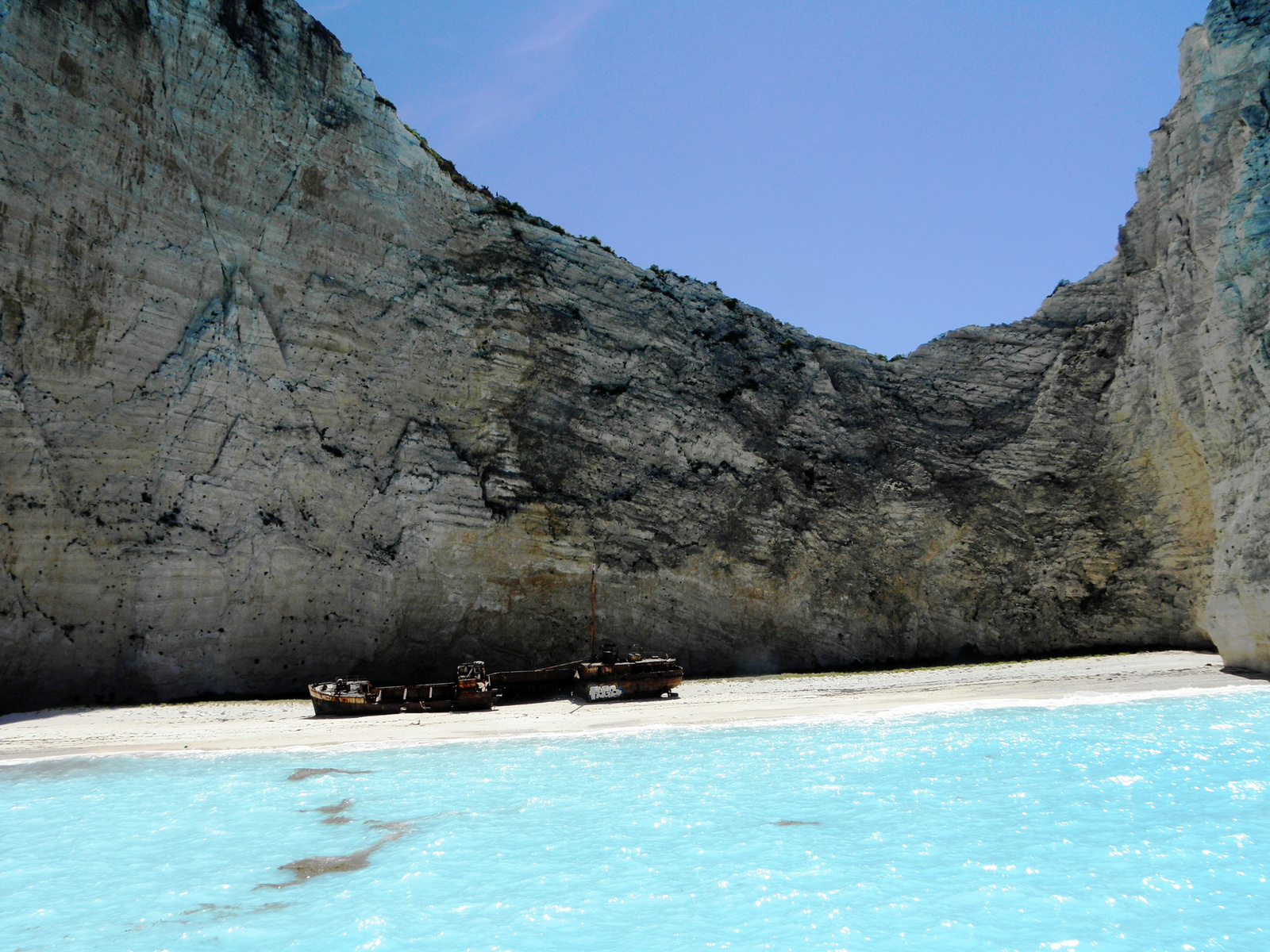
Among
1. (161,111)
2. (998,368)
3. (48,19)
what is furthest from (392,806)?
(998,368)

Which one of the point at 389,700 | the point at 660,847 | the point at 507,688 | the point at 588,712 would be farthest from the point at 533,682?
the point at 660,847

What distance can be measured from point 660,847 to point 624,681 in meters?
14.5

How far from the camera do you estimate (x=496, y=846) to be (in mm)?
9703

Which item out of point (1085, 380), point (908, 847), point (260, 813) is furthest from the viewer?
point (1085, 380)

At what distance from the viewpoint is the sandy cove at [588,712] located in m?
17.2

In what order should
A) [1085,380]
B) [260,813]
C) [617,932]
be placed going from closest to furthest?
[617,932]
[260,813]
[1085,380]

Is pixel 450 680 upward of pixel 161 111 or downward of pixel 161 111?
downward

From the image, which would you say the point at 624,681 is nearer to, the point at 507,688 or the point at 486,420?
the point at 507,688

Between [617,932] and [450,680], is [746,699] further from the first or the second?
[617,932]

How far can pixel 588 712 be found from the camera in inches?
848

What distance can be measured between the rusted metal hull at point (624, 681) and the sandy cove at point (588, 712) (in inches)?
21.9

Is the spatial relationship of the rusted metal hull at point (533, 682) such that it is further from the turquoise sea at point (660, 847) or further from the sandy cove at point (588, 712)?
the turquoise sea at point (660, 847)

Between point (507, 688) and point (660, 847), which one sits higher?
point (507, 688)

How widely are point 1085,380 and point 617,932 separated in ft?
119
